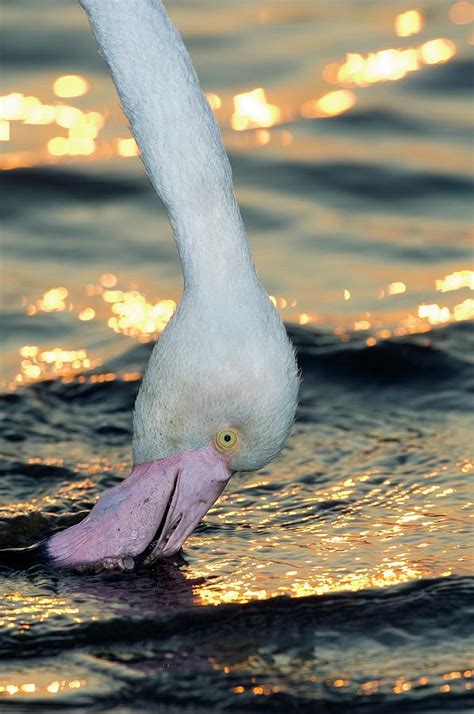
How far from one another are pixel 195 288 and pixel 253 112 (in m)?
6.77

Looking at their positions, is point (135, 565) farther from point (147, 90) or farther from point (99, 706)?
point (147, 90)

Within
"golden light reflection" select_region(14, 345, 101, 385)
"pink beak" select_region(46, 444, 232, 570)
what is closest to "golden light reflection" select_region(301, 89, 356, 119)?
"golden light reflection" select_region(14, 345, 101, 385)

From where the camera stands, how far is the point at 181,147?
7180mm

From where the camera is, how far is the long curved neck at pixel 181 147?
23.3 ft

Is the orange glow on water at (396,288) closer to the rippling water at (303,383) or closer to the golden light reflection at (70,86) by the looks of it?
the rippling water at (303,383)

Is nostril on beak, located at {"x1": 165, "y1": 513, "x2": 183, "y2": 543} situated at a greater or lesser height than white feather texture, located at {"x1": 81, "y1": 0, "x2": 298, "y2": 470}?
lesser

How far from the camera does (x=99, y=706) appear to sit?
20.6ft

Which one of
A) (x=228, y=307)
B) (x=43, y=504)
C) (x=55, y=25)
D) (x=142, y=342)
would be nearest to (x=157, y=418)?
(x=228, y=307)

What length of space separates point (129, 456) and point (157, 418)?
4.88 feet

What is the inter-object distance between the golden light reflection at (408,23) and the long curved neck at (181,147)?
838 centimetres

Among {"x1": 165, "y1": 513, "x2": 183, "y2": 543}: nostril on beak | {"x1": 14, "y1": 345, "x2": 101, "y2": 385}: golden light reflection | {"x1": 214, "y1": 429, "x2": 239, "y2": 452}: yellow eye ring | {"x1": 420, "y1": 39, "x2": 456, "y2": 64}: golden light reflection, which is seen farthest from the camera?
{"x1": 420, "y1": 39, "x2": 456, "y2": 64}: golden light reflection

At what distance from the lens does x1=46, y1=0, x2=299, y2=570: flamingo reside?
6.92 m

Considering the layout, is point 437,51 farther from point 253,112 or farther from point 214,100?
point 214,100

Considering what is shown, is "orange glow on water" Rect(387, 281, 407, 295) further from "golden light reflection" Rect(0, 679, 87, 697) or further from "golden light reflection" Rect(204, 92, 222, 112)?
"golden light reflection" Rect(0, 679, 87, 697)
